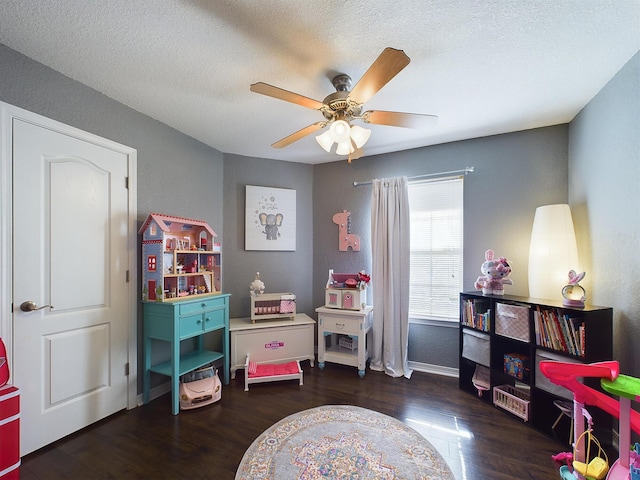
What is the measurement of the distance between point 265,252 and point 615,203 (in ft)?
10.1

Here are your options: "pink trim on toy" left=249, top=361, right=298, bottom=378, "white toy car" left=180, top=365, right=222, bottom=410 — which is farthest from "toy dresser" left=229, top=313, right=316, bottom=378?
"white toy car" left=180, top=365, right=222, bottom=410

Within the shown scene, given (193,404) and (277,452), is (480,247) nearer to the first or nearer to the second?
(277,452)

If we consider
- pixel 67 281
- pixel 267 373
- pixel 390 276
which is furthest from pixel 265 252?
pixel 67 281

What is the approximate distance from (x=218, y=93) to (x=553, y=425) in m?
3.38

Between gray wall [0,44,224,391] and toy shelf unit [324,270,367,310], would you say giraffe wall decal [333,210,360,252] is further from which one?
gray wall [0,44,224,391]

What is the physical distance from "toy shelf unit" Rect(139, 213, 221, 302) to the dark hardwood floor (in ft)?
3.07

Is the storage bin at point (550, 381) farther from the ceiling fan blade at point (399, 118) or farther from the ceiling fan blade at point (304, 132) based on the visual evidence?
the ceiling fan blade at point (304, 132)

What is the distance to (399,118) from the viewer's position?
1.64m

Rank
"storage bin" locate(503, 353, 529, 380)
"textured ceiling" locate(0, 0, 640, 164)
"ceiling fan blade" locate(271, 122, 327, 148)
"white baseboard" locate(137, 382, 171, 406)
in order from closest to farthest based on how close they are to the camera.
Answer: "textured ceiling" locate(0, 0, 640, 164) < "ceiling fan blade" locate(271, 122, 327, 148) < "storage bin" locate(503, 353, 529, 380) < "white baseboard" locate(137, 382, 171, 406)

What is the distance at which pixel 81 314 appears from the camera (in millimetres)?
1921

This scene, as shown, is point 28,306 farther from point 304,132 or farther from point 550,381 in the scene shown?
point 550,381

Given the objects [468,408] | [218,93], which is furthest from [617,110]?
[218,93]

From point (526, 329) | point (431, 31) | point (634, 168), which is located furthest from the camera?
A: point (526, 329)

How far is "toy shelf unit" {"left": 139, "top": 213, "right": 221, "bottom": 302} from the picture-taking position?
219 cm
